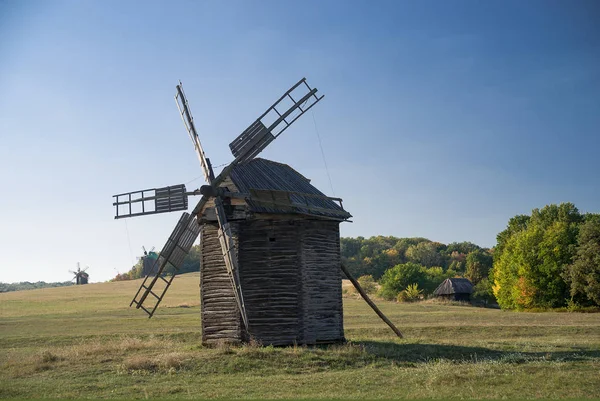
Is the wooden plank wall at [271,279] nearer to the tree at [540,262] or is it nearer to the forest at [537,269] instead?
the forest at [537,269]

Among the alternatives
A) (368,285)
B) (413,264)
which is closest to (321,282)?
(413,264)

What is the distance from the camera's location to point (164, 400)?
14.5 meters

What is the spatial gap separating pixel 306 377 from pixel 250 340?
5865 millimetres

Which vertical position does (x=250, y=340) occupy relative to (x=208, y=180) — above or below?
below

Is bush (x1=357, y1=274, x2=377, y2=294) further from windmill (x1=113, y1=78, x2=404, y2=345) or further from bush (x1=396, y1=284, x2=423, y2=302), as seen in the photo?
windmill (x1=113, y1=78, x2=404, y2=345)

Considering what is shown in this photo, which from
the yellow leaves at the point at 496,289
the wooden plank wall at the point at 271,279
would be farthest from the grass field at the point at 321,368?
the yellow leaves at the point at 496,289

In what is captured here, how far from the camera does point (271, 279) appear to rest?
23.9 metres

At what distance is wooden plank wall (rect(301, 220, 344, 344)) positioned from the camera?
24172 millimetres

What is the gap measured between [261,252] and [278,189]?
3149 millimetres

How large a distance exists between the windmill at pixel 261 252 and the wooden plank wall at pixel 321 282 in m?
0.04

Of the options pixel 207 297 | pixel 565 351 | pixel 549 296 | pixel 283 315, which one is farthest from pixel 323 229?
pixel 549 296

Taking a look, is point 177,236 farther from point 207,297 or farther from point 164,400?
point 164,400

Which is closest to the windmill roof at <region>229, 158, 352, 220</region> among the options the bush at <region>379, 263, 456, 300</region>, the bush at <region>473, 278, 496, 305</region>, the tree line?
the tree line

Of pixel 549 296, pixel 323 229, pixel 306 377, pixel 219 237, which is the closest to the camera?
pixel 306 377
